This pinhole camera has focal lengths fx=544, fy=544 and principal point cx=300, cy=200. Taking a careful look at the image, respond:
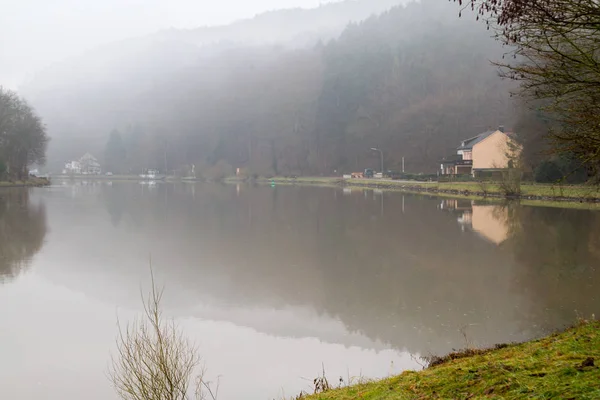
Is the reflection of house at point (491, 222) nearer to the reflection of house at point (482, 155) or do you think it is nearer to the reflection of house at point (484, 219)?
the reflection of house at point (484, 219)

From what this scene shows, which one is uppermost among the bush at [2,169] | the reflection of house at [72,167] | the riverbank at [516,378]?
the reflection of house at [72,167]

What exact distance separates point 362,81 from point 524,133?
226 ft

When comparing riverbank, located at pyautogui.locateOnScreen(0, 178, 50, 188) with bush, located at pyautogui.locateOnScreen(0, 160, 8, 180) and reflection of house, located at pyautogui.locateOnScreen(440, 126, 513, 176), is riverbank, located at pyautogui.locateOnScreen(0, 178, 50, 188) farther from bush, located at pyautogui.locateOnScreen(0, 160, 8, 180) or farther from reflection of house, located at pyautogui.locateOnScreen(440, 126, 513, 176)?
reflection of house, located at pyautogui.locateOnScreen(440, 126, 513, 176)

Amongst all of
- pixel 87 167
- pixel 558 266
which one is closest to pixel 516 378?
pixel 558 266

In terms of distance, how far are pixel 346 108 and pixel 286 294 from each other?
10198cm

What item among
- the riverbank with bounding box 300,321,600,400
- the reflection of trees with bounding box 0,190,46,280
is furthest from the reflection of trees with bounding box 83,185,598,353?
the reflection of trees with bounding box 0,190,46,280

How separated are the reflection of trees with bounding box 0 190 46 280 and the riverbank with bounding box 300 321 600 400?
13.6m

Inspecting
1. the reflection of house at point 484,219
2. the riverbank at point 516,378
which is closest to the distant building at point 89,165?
the reflection of house at point 484,219

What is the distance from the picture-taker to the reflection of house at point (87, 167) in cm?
15338

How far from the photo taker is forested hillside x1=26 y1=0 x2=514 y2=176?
94375mm

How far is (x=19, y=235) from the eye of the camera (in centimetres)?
2455

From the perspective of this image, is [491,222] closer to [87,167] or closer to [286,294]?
[286,294]

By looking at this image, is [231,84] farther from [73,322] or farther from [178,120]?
[73,322]

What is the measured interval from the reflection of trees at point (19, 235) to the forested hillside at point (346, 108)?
200ft
